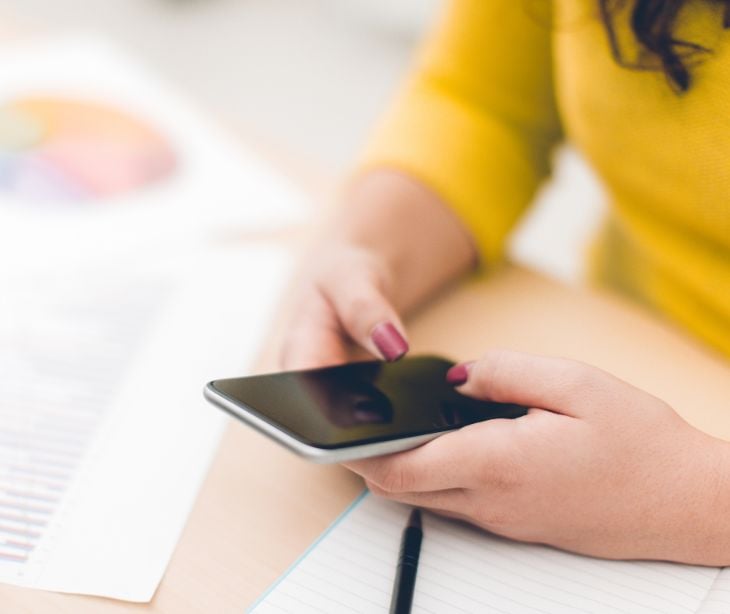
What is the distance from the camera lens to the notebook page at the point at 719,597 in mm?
429

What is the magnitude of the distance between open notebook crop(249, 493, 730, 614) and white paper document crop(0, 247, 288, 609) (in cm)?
8

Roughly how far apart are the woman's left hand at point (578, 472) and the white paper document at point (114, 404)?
0.12 metres

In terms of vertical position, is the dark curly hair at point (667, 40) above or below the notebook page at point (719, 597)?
above

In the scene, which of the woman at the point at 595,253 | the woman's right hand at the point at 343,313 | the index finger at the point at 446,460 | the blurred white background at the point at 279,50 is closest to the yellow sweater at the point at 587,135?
the woman at the point at 595,253

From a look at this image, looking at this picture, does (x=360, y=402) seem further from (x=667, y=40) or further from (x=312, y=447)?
(x=667, y=40)

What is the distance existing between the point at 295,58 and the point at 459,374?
1.48 metres

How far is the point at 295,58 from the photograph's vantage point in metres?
1.84

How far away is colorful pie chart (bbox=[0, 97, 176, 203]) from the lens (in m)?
0.73

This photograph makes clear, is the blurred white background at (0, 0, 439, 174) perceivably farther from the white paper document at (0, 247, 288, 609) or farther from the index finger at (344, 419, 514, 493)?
the index finger at (344, 419, 514, 493)

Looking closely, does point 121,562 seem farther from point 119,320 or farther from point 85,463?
point 119,320

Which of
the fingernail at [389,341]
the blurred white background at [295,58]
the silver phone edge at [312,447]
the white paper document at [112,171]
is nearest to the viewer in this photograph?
the silver phone edge at [312,447]

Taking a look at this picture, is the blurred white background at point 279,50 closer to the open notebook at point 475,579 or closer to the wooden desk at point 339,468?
the wooden desk at point 339,468

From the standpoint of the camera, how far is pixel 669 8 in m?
0.50

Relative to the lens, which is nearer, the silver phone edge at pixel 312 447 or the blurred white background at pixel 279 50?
the silver phone edge at pixel 312 447
